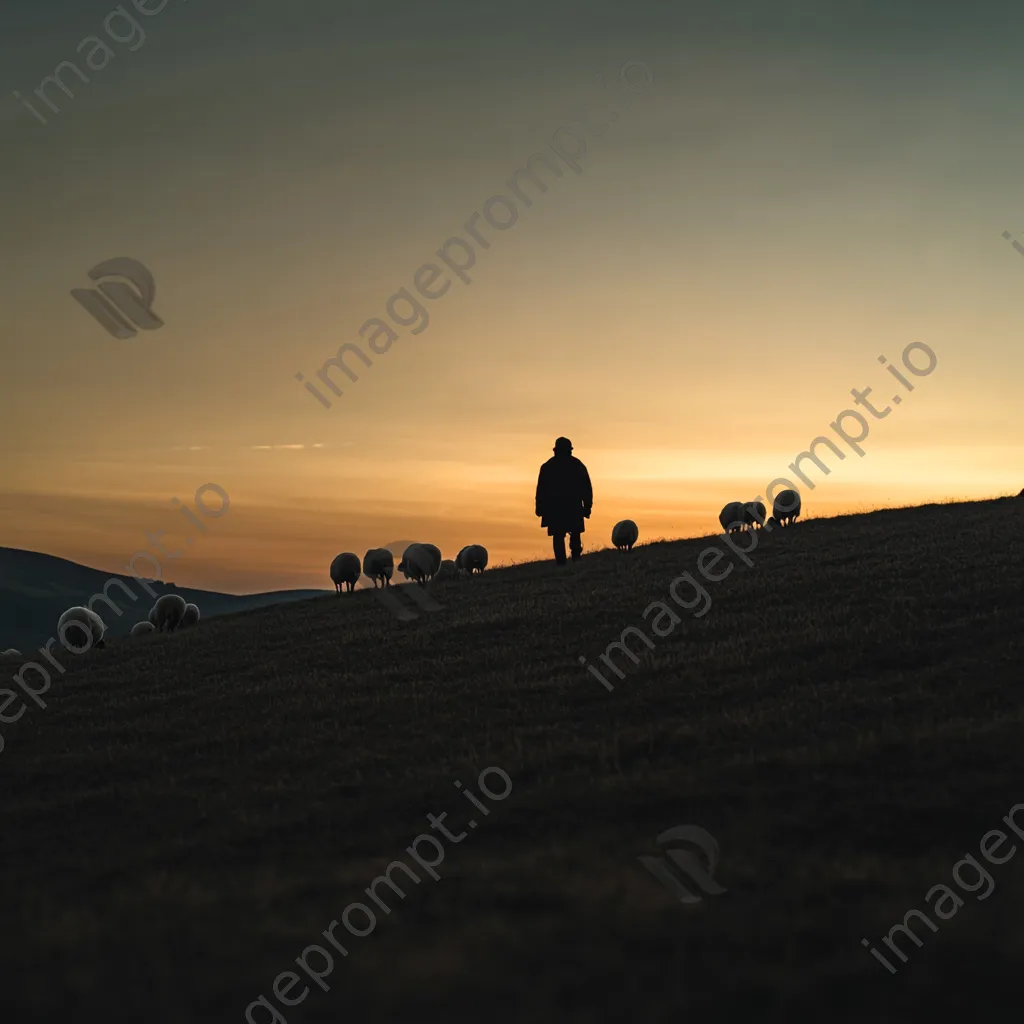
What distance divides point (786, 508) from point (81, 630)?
28.5m

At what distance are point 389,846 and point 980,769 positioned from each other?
5840 millimetres

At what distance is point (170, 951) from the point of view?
720 centimetres

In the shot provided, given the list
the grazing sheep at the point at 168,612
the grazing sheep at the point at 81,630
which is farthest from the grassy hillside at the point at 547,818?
the grazing sheep at the point at 168,612

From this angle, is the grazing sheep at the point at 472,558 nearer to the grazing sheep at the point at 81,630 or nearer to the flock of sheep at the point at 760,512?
the flock of sheep at the point at 760,512

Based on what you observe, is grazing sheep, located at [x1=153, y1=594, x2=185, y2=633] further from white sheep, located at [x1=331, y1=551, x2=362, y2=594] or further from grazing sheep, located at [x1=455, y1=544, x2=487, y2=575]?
grazing sheep, located at [x1=455, y1=544, x2=487, y2=575]

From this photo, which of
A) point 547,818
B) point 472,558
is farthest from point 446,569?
point 547,818

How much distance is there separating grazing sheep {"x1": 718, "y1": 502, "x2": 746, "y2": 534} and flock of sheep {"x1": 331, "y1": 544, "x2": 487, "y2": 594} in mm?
10505

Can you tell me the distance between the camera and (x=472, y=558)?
4819 centimetres

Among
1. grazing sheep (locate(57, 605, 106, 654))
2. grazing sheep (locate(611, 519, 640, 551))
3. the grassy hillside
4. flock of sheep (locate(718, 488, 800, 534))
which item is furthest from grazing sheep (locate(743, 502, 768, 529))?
grazing sheep (locate(57, 605, 106, 654))

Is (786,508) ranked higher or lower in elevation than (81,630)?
higher

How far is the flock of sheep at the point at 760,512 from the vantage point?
45.2 meters

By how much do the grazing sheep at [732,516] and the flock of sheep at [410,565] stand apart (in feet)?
34.5

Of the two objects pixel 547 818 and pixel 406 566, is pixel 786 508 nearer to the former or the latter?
pixel 406 566

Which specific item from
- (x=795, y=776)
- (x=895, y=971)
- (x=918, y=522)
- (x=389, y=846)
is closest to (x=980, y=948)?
(x=895, y=971)
